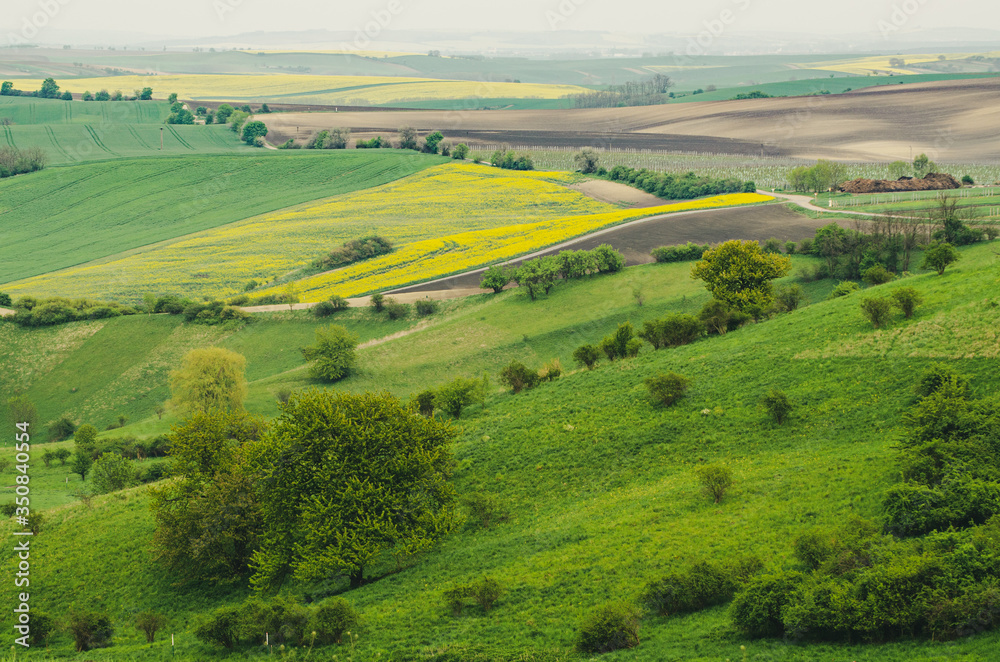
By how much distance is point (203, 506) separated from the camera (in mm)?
42188

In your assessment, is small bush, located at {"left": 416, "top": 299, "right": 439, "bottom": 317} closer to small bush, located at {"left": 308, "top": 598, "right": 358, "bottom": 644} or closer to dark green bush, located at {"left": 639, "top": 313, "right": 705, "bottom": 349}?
dark green bush, located at {"left": 639, "top": 313, "right": 705, "bottom": 349}

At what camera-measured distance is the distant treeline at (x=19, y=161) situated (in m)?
184

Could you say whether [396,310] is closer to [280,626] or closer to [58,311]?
[58,311]

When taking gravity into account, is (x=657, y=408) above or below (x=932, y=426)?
below

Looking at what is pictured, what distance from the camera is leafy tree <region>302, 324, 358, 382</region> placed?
81438 millimetres

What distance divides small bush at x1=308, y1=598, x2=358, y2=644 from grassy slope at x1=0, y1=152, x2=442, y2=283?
402 ft

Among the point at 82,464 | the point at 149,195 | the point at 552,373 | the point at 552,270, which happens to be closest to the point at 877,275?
the point at 552,373

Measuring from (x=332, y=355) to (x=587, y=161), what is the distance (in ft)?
376

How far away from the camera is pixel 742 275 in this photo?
6738 centimetres

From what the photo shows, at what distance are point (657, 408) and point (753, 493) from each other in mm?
12199

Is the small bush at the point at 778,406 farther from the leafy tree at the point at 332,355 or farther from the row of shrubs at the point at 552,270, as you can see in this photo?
the row of shrubs at the point at 552,270

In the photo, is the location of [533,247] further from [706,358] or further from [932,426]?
[932,426]

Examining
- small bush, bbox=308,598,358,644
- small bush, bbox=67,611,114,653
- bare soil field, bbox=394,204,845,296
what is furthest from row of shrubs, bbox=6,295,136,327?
small bush, bbox=308,598,358,644

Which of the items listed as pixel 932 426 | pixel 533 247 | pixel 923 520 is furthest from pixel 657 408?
pixel 533 247
